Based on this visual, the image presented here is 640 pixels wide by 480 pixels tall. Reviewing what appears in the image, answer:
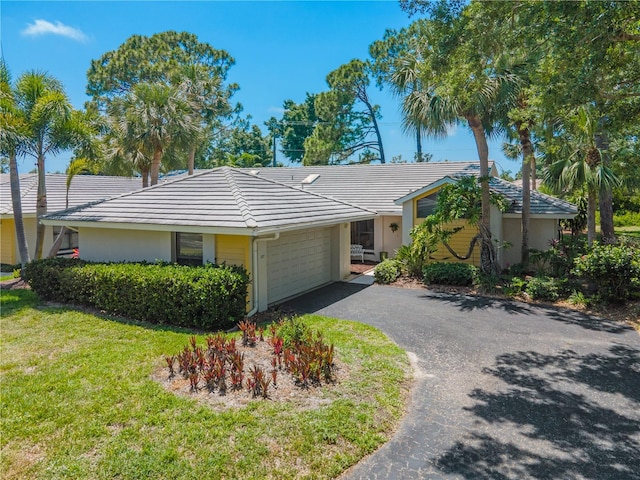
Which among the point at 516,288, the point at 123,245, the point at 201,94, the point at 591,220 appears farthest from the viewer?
the point at 201,94

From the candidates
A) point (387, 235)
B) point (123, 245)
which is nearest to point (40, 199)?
point (123, 245)

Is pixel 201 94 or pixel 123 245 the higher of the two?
pixel 201 94

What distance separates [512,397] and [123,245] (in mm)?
10599

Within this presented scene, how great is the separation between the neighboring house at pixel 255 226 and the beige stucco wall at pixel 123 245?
28mm

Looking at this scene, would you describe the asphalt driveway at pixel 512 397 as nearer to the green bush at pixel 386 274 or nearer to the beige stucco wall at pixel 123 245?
the green bush at pixel 386 274

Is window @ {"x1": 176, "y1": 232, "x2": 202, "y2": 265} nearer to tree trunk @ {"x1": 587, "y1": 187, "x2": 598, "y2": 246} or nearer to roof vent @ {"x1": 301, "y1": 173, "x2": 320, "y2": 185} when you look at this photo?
tree trunk @ {"x1": 587, "y1": 187, "x2": 598, "y2": 246}

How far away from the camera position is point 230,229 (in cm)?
952

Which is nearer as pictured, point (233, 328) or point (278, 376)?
point (278, 376)

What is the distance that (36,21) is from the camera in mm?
10484

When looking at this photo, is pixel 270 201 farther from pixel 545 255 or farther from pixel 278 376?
pixel 545 255

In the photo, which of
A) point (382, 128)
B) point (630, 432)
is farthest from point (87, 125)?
point (382, 128)

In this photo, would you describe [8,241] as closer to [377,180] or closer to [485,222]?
[377,180]

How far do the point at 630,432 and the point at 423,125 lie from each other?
11.3 meters

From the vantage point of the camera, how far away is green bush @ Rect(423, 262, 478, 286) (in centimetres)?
1352
